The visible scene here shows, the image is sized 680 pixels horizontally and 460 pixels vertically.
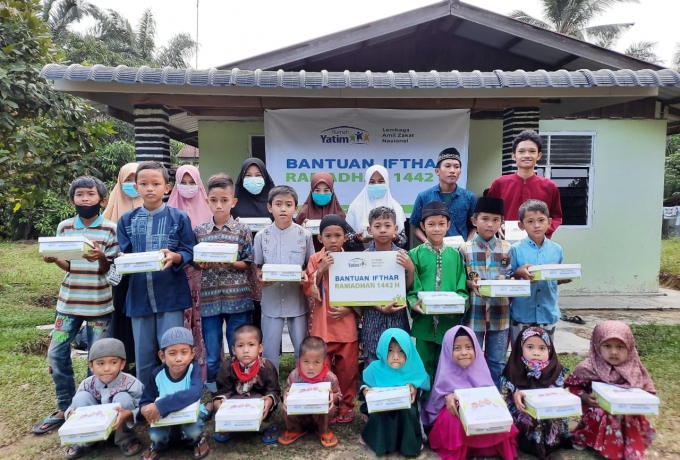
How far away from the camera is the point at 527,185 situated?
3.40 meters

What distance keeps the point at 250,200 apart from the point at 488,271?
1.97m

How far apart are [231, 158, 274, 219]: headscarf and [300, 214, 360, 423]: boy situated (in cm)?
79

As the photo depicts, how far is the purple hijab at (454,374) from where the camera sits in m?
2.51

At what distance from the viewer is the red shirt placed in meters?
3.34

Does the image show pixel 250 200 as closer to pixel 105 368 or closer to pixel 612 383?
pixel 105 368

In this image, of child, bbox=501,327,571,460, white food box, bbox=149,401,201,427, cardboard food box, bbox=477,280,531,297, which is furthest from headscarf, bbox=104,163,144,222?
child, bbox=501,327,571,460

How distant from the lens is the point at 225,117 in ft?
20.9

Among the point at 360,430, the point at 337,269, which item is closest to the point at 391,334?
the point at 337,269

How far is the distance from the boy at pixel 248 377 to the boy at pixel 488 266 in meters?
1.43

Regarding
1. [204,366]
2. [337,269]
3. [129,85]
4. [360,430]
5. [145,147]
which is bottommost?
[360,430]

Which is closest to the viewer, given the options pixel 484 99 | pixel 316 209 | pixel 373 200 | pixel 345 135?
pixel 316 209

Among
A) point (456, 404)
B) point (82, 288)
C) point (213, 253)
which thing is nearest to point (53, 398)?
point (82, 288)

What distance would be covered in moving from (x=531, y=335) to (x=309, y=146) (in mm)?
3717

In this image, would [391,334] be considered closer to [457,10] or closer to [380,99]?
[380,99]
